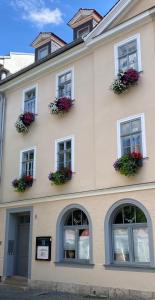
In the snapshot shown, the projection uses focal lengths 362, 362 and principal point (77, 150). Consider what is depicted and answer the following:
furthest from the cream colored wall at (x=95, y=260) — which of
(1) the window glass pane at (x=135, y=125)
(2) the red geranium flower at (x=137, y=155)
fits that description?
(1) the window glass pane at (x=135, y=125)

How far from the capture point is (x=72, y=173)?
14180 millimetres

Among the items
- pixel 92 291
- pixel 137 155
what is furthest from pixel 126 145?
pixel 92 291

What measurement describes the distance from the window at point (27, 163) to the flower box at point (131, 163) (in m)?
5.39

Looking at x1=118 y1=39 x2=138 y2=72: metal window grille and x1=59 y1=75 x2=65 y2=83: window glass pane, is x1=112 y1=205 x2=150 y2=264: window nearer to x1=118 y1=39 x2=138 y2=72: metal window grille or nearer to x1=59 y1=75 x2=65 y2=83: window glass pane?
x1=118 y1=39 x2=138 y2=72: metal window grille

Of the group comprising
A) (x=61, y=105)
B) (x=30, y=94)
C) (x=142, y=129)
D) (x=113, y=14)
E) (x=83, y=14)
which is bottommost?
(x=142, y=129)

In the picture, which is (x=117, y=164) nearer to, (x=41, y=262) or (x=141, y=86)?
(x=141, y=86)

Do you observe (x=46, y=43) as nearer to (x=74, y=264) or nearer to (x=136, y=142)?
(x=136, y=142)

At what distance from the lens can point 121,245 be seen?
12.3 meters

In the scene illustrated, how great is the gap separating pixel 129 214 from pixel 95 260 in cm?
199

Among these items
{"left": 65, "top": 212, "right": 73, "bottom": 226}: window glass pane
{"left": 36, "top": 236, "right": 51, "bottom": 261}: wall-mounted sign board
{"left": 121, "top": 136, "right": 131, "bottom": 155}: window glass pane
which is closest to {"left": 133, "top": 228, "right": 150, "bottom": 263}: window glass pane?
{"left": 121, "top": 136, "right": 131, "bottom": 155}: window glass pane

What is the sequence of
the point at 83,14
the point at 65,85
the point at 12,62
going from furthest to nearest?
1. the point at 12,62
2. the point at 83,14
3. the point at 65,85

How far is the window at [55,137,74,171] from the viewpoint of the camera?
14.7 m

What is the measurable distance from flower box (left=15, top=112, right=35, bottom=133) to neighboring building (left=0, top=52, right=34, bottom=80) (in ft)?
18.4

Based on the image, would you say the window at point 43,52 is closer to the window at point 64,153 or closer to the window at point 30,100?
the window at point 30,100
